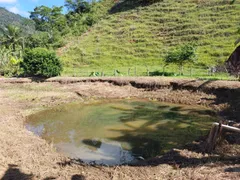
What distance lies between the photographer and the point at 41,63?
2369cm

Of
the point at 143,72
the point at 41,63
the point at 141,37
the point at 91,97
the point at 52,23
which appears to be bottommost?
the point at 91,97

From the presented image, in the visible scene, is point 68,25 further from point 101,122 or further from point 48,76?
point 101,122

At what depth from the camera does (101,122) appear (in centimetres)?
1345

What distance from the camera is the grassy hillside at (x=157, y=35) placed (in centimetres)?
3203

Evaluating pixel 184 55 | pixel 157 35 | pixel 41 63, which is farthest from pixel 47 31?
pixel 184 55

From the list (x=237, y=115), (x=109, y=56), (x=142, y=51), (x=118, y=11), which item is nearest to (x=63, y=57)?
(x=109, y=56)

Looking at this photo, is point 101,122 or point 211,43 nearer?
point 101,122

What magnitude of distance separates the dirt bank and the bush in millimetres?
1066

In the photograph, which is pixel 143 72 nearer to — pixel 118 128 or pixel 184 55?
pixel 184 55

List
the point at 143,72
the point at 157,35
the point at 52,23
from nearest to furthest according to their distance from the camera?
the point at 143,72 < the point at 157,35 < the point at 52,23

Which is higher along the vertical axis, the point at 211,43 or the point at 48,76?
the point at 211,43

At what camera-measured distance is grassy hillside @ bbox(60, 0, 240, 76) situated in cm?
3203

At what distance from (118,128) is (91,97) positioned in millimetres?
7336

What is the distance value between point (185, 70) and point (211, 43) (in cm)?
758
